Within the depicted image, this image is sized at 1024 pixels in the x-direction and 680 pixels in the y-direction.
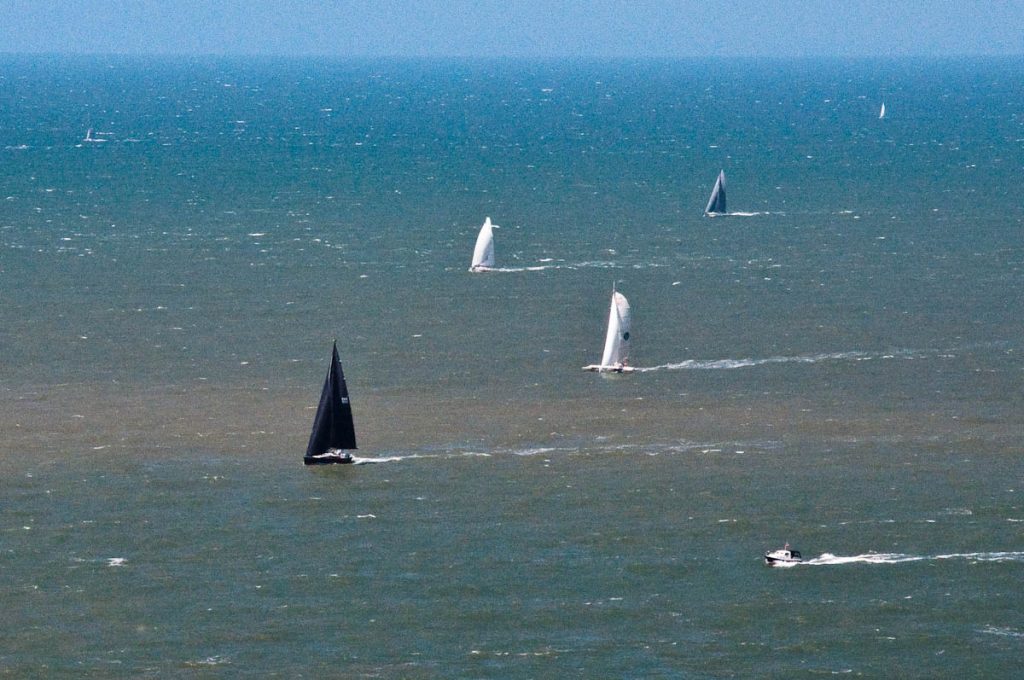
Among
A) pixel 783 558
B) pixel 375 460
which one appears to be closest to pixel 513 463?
pixel 375 460

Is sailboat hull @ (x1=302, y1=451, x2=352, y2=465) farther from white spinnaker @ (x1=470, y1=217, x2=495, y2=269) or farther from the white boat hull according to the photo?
white spinnaker @ (x1=470, y1=217, x2=495, y2=269)

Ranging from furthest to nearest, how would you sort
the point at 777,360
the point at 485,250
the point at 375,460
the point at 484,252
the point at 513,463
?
the point at 484,252 < the point at 485,250 < the point at 777,360 < the point at 375,460 < the point at 513,463

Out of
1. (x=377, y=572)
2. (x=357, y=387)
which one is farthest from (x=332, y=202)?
(x=377, y=572)

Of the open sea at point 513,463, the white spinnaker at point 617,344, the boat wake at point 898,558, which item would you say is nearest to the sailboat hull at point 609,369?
the white spinnaker at point 617,344

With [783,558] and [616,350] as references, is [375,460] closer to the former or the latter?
[783,558]

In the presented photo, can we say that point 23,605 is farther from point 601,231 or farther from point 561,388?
point 601,231

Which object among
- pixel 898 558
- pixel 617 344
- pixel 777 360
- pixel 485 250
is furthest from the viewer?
pixel 485 250

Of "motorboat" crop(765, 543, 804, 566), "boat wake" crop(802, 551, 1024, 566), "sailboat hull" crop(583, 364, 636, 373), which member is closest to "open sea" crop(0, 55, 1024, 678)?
"boat wake" crop(802, 551, 1024, 566)
